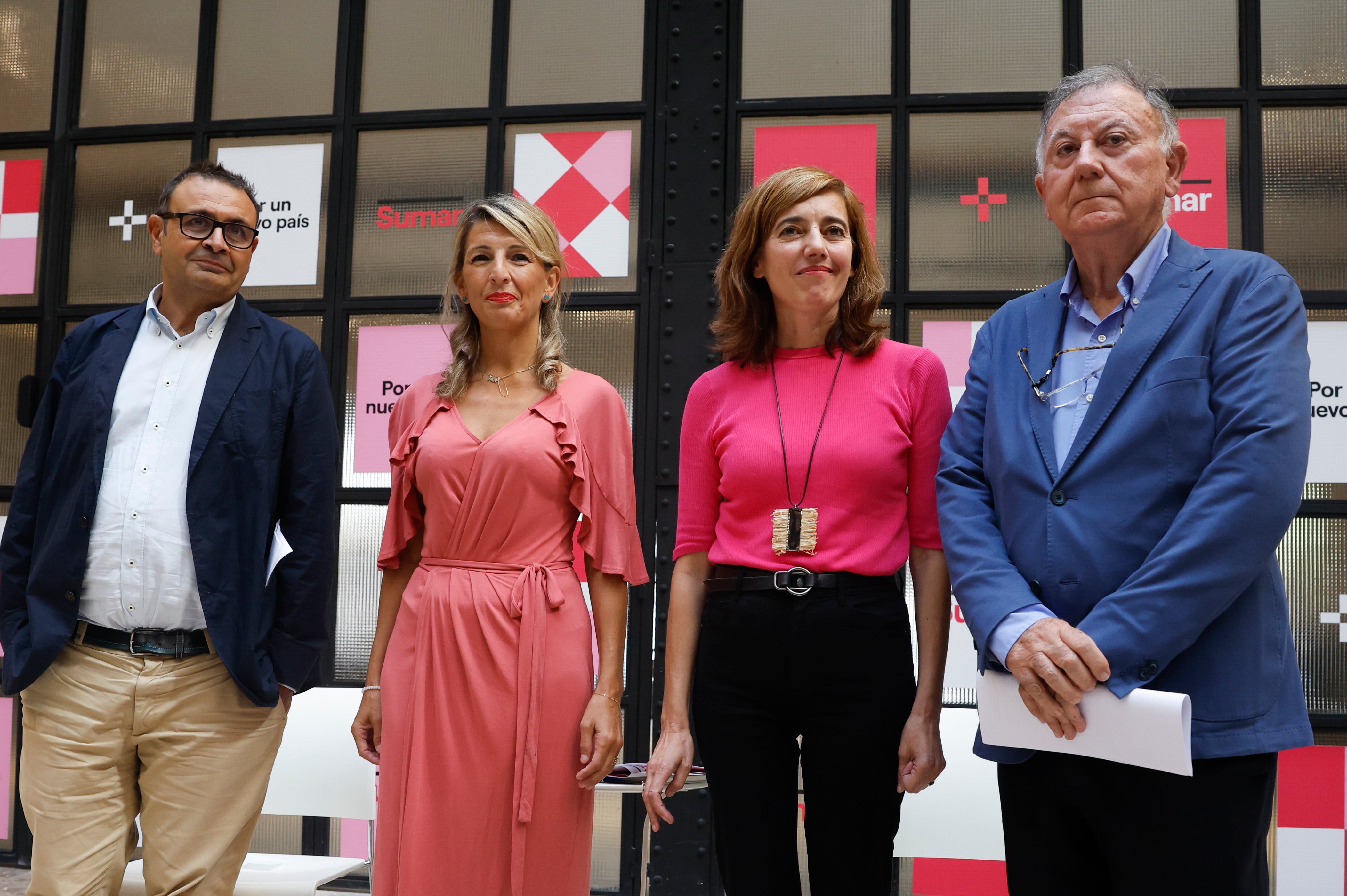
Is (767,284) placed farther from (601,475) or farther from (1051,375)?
(1051,375)

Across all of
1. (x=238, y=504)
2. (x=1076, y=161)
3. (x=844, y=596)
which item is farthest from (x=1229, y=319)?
(x=238, y=504)

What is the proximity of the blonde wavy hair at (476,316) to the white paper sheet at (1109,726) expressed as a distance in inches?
49.2

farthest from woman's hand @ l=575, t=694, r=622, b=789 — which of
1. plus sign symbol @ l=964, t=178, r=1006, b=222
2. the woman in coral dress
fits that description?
plus sign symbol @ l=964, t=178, r=1006, b=222

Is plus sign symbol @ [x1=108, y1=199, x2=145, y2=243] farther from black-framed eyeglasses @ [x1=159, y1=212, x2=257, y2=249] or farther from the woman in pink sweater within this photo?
the woman in pink sweater

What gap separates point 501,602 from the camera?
233 centimetres

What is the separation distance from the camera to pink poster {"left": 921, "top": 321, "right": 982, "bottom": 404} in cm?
409

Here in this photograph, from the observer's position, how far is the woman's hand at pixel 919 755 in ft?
6.42

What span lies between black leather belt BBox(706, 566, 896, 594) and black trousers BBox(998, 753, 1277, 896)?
17.4 inches

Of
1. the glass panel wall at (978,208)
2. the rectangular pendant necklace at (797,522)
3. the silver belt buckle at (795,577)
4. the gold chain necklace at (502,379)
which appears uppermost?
the glass panel wall at (978,208)

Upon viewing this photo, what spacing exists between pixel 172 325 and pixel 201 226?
28 cm

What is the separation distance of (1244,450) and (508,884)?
167cm

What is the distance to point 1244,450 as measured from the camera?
1619 millimetres

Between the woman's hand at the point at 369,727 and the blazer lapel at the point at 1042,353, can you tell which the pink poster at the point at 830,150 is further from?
the woman's hand at the point at 369,727

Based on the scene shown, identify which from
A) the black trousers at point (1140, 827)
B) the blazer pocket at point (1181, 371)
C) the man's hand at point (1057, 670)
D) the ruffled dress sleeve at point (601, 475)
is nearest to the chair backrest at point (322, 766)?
the ruffled dress sleeve at point (601, 475)
